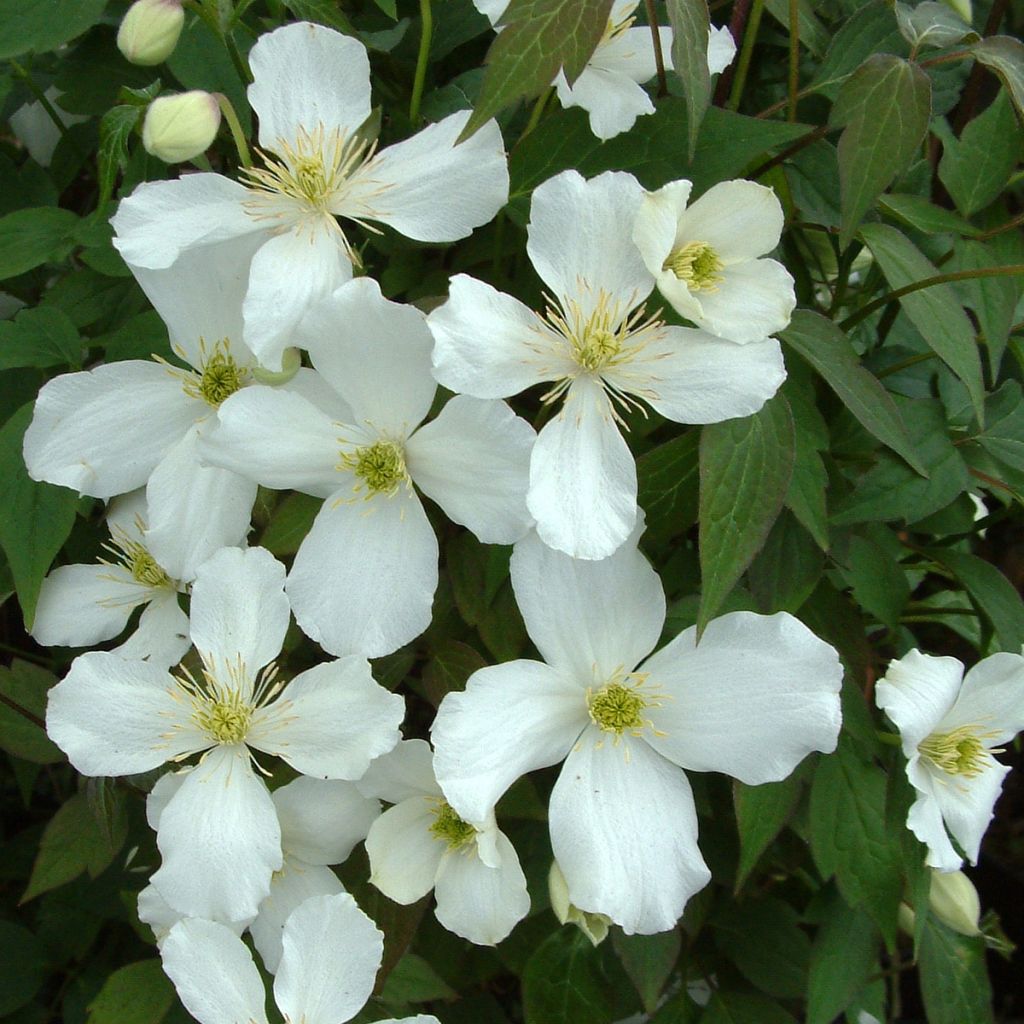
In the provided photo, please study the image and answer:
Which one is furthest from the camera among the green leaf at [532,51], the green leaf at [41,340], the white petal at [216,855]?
the green leaf at [41,340]

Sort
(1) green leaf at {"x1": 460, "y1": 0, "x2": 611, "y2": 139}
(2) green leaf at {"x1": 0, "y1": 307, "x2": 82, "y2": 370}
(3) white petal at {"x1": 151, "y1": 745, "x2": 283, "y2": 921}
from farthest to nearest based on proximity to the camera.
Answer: (2) green leaf at {"x1": 0, "y1": 307, "x2": 82, "y2": 370} < (3) white petal at {"x1": 151, "y1": 745, "x2": 283, "y2": 921} < (1) green leaf at {"x1": 460, "y1": 0, "x2": 611, "y2": 139}

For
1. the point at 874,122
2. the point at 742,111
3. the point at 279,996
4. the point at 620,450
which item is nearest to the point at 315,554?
the point at 620,450

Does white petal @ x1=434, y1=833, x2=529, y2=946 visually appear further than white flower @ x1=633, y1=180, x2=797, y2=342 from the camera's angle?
Yes

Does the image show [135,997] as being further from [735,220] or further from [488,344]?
[735,220]

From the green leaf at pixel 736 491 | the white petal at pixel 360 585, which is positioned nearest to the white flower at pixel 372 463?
the white petal at pixel 360 585

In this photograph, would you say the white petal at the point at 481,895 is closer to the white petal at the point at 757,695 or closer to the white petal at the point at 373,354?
the white petal at the point at 757,695

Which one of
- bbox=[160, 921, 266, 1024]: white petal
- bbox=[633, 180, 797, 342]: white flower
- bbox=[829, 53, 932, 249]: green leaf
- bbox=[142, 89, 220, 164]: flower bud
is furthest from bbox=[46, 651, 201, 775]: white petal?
bbox=[829, 53, 932, 249]: green leaf

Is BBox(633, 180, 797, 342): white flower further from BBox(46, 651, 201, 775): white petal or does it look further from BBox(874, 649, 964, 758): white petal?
BBox(46, 651, 201, 775): white petal
